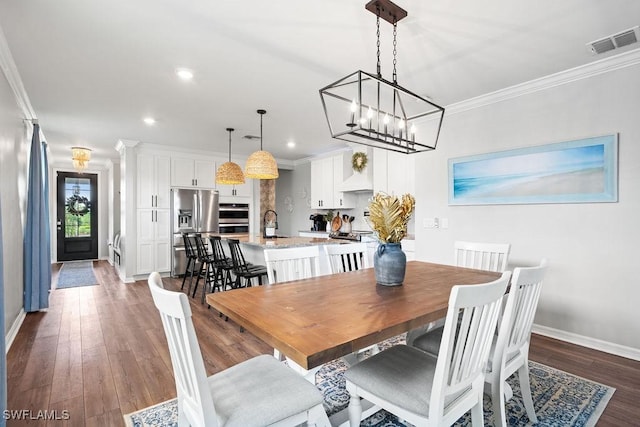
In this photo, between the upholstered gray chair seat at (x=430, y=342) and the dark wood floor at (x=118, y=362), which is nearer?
the upholstered gray chair seat at (x=430, y=342)

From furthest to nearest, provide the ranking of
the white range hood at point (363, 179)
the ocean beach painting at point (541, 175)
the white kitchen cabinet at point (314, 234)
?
the white kitchen cabinet at point (314, 234), the white range hood at point (363, 179), the ocean beach painting at point (541, 175)

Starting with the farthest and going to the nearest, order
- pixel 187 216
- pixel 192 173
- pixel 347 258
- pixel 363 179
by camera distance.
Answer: pixel 192 173, pixel 187 216, pixel 363 179, pixel 347 258

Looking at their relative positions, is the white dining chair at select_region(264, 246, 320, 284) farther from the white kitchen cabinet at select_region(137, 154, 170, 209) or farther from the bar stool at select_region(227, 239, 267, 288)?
the white kitchen cabinet at select_region(137, 154, 170, 209)

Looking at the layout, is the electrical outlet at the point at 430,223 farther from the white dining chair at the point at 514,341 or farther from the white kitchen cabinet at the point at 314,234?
the white kitchen cabinet at the point at 314,234

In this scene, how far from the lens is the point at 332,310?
1398mm

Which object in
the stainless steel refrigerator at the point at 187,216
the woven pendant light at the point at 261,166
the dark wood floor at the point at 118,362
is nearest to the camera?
the dark wood floor at the point at 118,362

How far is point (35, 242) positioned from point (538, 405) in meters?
5.07

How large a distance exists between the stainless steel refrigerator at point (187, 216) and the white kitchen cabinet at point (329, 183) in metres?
2.10

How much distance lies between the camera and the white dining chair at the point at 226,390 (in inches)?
39.6

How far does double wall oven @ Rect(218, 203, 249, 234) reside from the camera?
21.7 feet

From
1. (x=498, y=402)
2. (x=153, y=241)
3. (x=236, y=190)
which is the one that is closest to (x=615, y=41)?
(x=498, y=402)

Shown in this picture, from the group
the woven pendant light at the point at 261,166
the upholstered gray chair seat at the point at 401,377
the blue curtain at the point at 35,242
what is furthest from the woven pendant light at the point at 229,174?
the upholstered gray chair seat at the point at 401,377

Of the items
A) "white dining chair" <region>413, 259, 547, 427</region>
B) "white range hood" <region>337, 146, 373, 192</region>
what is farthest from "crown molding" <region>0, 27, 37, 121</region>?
"white range hood" <region>337, 146, 373, 192</region>

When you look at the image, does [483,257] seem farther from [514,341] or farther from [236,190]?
[236,190]
